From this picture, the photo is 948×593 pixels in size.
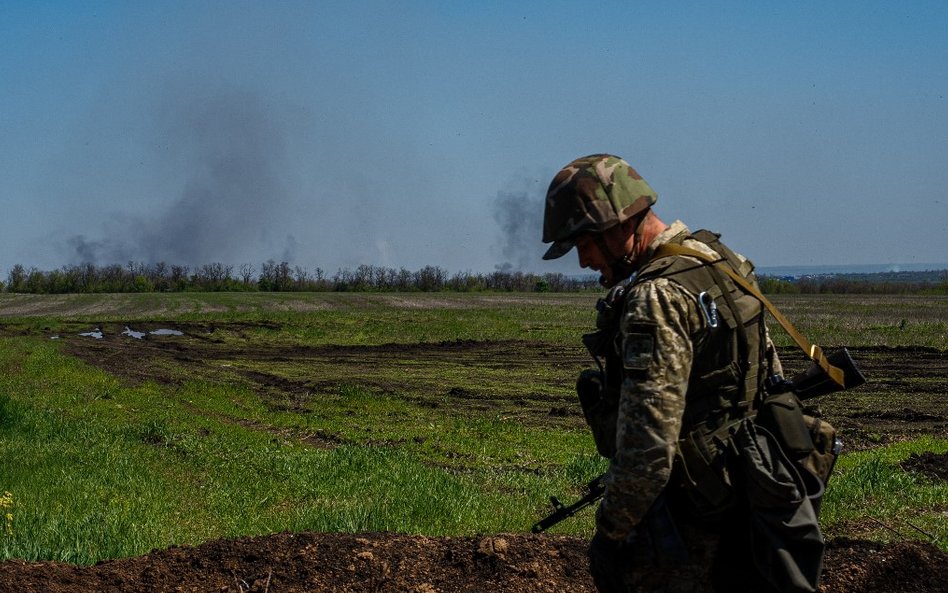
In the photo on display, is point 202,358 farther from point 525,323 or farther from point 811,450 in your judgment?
point 811,450

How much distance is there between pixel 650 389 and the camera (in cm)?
291

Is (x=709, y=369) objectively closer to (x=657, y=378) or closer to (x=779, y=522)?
(x=657, y=378)

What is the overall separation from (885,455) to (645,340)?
929 centimetres

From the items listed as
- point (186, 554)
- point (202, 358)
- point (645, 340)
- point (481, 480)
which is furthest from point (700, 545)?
point (202, 358)

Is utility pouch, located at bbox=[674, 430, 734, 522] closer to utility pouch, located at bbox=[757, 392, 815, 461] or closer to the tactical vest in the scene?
the tactical vest

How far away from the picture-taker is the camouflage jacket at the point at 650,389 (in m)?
2.90

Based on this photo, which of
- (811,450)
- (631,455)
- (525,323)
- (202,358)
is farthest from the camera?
(525,323)

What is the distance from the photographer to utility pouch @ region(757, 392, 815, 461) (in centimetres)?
306

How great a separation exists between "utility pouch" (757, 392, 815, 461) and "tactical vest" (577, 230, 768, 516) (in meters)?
0.06

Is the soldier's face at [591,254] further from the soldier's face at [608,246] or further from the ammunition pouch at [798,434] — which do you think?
the ammunition pouch at [798,434]

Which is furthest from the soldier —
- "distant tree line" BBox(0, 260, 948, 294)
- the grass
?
"distant tree line" BBox(0, 260, 948, 294)

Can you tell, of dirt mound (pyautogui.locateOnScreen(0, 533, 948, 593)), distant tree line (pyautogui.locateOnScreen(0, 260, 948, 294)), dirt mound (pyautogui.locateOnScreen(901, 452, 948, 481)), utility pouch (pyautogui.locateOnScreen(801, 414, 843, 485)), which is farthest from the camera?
distant tree line (pyautogui.locateOnScreen(0, 260, 948, 294))

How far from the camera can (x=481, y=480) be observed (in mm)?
9539

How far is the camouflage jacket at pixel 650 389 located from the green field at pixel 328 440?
384 cm
